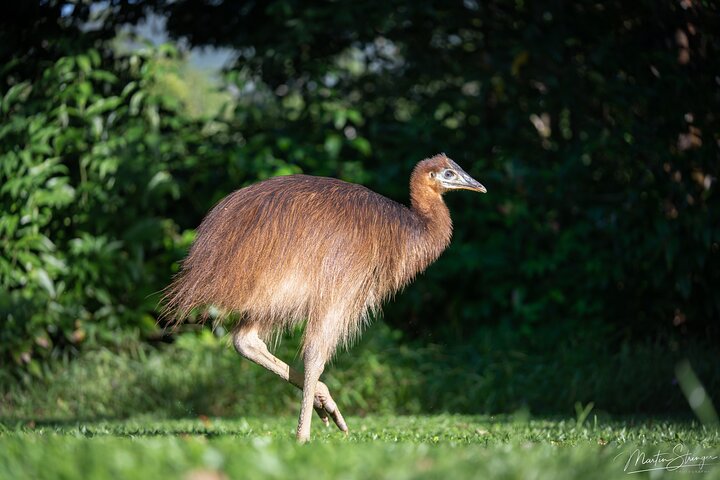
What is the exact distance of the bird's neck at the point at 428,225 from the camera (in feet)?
16.6

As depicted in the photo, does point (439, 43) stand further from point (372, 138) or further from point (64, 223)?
point (64, 223)

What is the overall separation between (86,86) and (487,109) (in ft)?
13.0

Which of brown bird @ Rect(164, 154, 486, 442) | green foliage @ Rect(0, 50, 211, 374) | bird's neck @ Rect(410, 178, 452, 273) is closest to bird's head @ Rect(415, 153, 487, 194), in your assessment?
bird's neck @ Rect(410, 178, 452, 273)

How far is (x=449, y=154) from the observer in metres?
8.62

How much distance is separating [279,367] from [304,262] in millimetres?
762

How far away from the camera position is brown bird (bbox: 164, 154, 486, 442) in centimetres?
457

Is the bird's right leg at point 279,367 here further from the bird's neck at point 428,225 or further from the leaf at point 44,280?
the leaf at point 44,280

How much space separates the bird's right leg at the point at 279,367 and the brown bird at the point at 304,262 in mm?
11

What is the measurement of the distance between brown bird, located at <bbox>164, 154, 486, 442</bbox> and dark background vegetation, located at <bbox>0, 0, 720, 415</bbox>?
2.92 metres

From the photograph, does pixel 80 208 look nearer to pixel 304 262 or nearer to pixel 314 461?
pixel 304 262

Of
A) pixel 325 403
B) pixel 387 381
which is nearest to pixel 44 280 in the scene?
pixel 387 381

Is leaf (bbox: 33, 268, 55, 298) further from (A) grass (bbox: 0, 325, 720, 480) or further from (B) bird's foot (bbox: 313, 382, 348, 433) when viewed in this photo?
(B) bird's foot (bbox: 313, 382, 348, 433)

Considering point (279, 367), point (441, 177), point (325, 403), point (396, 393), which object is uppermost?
point (441, 177)

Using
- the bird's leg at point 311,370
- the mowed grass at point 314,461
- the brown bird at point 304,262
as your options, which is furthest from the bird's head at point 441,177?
the mowed grass at point 314,461
